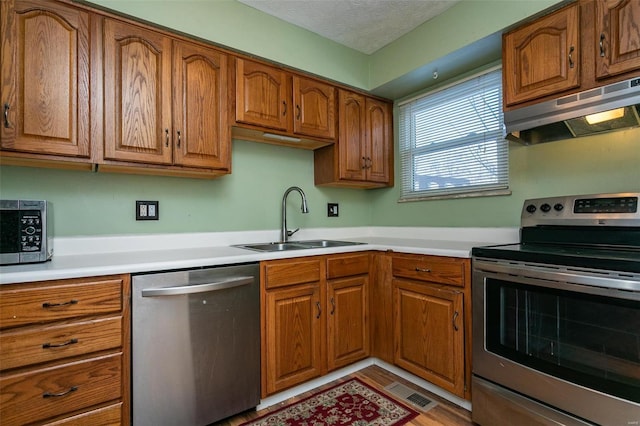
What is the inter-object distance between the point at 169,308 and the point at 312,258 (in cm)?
82

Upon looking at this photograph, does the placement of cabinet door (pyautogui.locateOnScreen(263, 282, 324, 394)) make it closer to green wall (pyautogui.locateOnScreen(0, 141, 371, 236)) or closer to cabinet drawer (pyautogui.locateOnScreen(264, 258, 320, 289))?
cabinet drawer (pyautogui.locateOnScreen(264, 258, 320, 289))

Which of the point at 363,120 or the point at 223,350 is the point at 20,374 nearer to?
the point at 223,350

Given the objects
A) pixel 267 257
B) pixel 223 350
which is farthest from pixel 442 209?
pixel 223 350

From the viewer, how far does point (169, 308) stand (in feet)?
4.70

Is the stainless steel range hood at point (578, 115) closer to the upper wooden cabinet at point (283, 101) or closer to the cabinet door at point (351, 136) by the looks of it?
the cabinet door at point (351, 136)

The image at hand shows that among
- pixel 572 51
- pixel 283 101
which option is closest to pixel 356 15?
pixel 283 101

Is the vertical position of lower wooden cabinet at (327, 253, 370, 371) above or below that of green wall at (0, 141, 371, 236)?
below

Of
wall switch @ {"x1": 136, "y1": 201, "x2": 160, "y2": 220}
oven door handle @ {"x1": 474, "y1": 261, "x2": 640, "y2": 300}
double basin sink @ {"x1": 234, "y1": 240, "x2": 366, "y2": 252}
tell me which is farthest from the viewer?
double basin sink @ {"x1": 234, "y1": 240, "x2": 366, "y2": 252}

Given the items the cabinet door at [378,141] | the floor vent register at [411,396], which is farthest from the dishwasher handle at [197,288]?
the cabinet door at [378,141]

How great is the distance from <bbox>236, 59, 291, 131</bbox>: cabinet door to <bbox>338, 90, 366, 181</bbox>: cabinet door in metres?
0.50

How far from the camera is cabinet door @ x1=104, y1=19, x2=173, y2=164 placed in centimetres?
158

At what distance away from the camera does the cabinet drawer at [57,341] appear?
3.69 ft

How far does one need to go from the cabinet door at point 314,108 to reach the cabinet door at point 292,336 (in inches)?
44.3

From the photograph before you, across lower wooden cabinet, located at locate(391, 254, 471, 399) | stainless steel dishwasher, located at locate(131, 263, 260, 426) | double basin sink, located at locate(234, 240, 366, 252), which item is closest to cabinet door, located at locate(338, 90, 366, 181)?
double basin sink, located at locate(234, 240, 366, 252)
